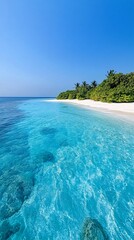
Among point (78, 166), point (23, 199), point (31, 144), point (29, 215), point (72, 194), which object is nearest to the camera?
point (29, 215)

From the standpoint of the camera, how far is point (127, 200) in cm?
442

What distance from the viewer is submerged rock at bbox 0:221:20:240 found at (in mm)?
3256

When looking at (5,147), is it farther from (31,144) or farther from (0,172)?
(0,172)

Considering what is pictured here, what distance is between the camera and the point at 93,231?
3.37 metres

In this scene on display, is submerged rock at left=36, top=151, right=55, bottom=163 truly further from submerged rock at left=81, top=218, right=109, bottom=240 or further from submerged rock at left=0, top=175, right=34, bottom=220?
submerged rock at left=81, top=218, right=109, bottom=240

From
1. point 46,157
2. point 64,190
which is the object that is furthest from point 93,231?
point 46,157

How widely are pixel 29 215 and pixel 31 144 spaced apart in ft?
18.8

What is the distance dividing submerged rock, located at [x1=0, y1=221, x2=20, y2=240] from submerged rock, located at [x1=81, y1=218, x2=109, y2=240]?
5.74 feet

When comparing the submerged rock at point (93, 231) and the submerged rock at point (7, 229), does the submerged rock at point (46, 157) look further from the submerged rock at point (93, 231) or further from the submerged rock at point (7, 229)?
the submerged rock at point (93, 231)

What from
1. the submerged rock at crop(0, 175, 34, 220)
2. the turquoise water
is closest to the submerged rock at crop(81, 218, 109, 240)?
the turquoise water

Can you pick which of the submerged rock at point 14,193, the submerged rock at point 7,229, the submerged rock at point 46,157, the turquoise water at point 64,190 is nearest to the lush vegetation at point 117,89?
the turquoise water at point 64,190

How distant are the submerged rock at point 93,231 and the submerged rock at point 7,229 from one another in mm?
1748

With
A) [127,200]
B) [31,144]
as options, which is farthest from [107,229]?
[31,144]

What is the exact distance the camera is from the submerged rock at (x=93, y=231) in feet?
10.5
